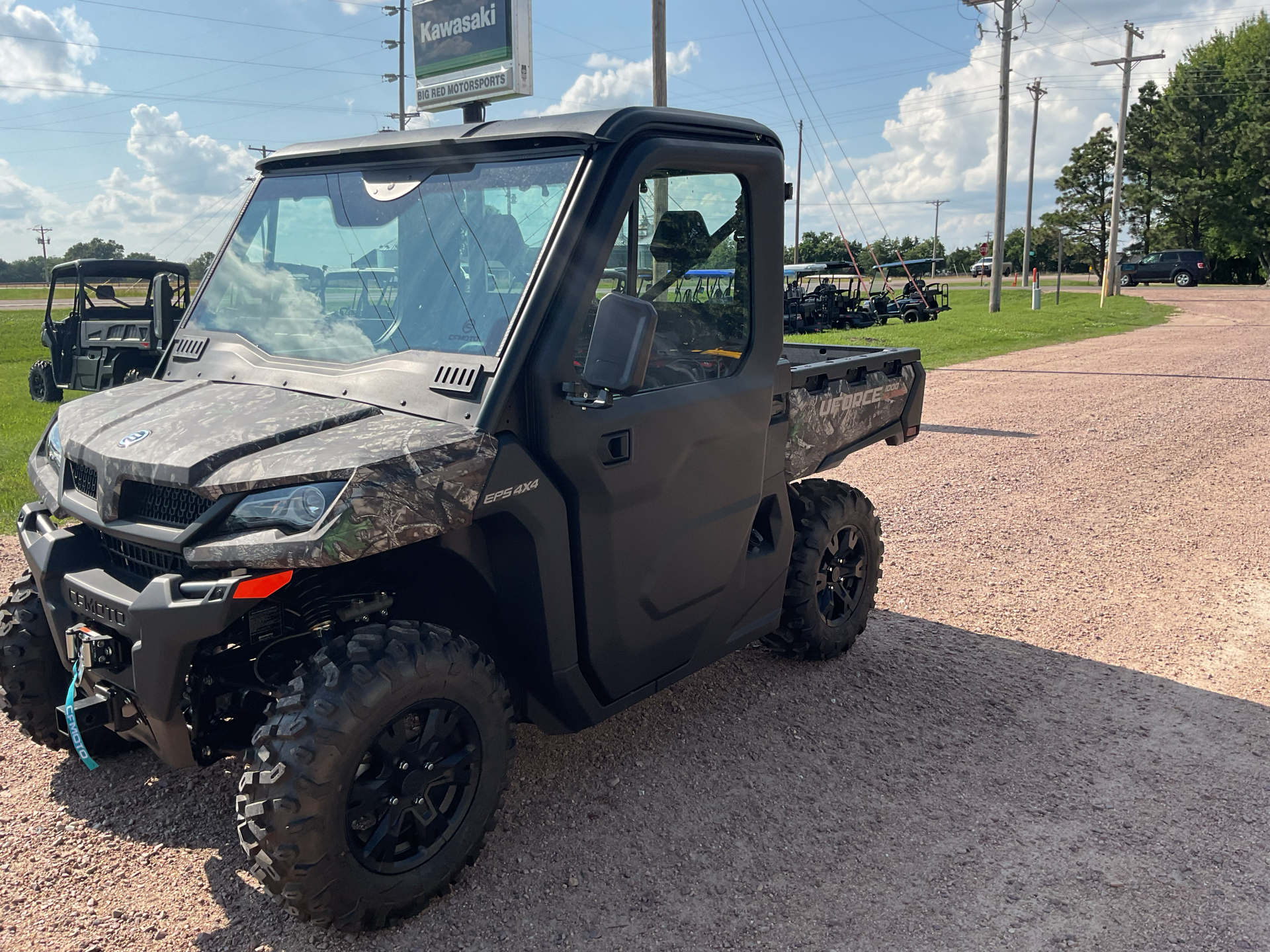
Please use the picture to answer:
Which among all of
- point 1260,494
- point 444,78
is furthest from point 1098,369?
point 444,78

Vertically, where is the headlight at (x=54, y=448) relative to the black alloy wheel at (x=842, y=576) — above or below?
above

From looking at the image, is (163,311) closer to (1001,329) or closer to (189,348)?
(189,348)

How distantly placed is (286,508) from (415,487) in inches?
12.9

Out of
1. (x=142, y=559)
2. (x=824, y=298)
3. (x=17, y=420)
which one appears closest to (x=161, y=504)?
(x=142, y=559)

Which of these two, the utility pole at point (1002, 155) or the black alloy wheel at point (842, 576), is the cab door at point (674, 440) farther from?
the utility pole at point (1002, 155)

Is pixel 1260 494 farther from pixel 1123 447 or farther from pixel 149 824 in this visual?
pixel 149 824

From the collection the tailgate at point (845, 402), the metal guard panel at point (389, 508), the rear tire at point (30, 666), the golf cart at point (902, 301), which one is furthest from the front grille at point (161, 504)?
the golf cart at point (902, 301)

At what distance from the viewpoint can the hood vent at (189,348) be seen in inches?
144

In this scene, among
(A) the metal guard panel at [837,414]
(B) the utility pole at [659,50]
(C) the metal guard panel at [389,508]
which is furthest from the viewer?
(B) the utility pole at [659,50]

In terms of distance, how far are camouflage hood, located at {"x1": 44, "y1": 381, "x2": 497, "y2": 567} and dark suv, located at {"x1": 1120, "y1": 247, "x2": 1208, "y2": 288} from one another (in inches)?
A: 2127

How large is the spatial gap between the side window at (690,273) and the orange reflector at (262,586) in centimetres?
110

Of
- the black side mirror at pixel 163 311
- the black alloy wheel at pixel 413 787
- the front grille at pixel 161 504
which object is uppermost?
the black side mirror at pixel 163 311

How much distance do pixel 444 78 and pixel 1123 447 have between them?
25.6ft

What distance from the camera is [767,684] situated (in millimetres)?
4559
